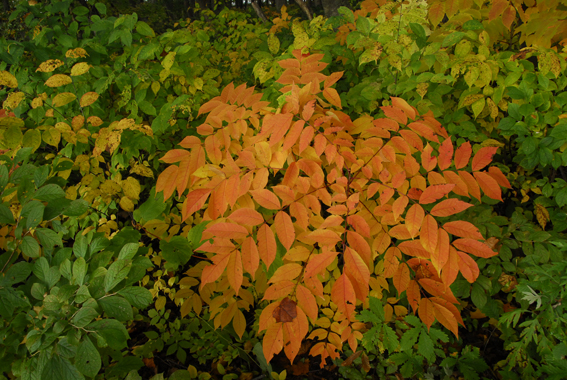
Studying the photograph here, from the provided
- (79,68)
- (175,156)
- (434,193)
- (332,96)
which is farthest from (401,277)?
(79,68)

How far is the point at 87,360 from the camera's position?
2.73 feet

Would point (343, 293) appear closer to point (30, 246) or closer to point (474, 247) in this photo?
point (474, 247)

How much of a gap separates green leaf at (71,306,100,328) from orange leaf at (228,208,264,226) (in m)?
0.51

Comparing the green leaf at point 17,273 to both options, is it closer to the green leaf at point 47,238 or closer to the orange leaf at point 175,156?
the green leaf at point 47,238

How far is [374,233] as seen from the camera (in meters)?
1.41

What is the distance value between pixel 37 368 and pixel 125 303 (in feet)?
0.85

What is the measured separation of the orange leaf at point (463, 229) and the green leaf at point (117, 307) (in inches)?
44.6

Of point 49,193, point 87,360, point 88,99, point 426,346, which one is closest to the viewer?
point 87,360

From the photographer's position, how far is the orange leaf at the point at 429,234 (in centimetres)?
110

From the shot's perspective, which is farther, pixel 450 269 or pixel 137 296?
pixel 450 269

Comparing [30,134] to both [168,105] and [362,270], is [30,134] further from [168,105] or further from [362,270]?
[362,270]

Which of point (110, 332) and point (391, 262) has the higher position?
point (110, 332)

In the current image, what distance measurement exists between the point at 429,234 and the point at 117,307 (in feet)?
3.51

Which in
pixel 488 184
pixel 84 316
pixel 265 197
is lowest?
pixel 488 184
